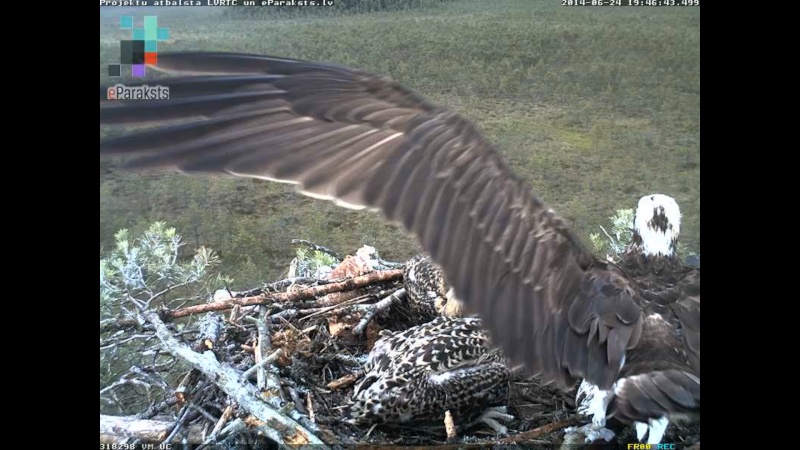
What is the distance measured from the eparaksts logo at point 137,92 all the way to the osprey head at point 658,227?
1.11m

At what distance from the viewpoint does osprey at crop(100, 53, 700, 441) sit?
4.30ft

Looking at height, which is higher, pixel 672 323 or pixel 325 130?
pixel 325 130

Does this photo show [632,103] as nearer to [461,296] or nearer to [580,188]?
[580,188]

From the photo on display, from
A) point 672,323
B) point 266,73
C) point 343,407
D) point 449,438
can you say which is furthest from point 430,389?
point 266,73

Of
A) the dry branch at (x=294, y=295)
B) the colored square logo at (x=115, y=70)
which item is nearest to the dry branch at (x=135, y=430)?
the dry branch at (x=294, y=295)

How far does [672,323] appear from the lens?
146 cm

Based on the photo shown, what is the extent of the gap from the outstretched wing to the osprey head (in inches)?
8.1

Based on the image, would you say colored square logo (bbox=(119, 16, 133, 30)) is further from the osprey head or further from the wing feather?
the osprey head

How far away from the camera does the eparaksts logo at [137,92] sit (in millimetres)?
1329

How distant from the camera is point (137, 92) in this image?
1385mm

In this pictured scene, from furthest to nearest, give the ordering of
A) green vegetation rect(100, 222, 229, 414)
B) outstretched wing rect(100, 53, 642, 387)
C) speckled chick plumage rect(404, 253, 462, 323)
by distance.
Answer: speckled chick plumage rect(404, 253, 462, 323), green vegetation rect(100, 222, 229, 414), outstretched wing rect(100, 53, 642, 387)

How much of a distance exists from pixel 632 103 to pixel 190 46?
1.09 metres

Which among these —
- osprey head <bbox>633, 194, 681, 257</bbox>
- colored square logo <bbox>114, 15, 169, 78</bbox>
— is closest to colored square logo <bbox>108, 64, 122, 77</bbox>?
colored square logo <bbox>114, 15, 169, 78</bbox>

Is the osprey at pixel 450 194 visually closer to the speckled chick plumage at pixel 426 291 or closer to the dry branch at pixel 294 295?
the speckled chick plumage at pixel 426 291
